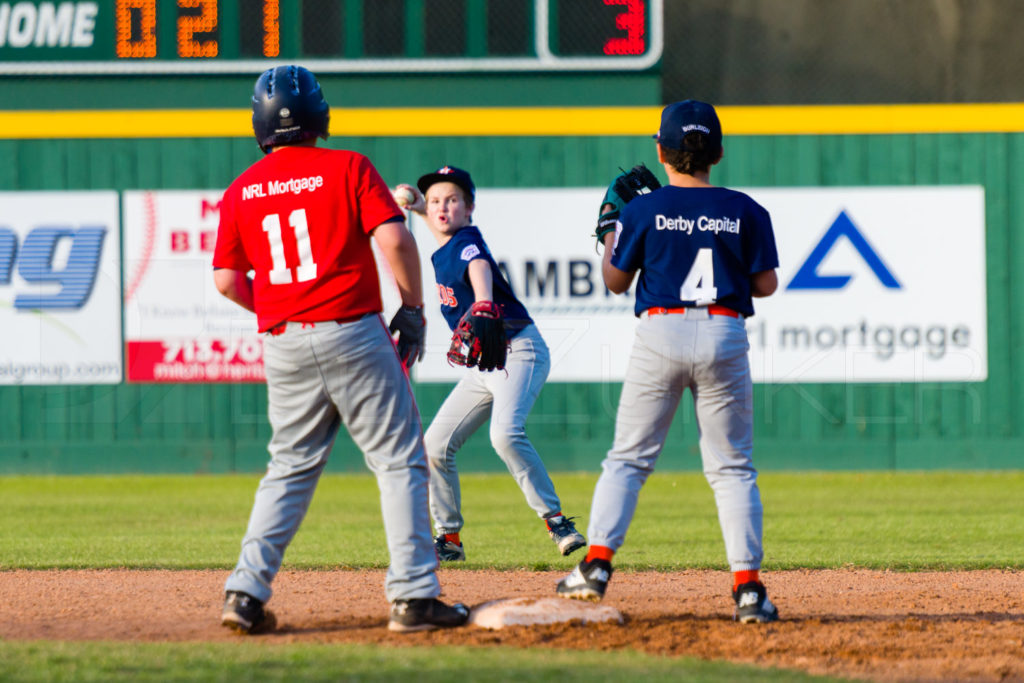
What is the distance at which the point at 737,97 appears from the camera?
1339cm

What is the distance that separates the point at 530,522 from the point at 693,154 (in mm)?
4667

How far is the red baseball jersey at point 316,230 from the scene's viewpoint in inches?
164

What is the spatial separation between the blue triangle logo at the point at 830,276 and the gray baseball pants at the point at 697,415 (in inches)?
332

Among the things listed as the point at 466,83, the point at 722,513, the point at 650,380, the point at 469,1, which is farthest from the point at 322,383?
the point at 466,83

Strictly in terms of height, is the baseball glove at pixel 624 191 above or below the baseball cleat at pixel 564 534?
above

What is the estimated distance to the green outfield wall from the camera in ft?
41.5

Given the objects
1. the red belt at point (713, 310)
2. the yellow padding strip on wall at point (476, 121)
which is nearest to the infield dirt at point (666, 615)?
the red belt at point (713, 310)

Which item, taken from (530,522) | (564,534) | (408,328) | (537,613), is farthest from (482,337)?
(530,522)

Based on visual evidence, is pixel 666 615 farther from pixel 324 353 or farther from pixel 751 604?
pixel 324 353

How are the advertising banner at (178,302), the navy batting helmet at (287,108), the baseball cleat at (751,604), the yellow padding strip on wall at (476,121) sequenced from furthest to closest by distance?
1. the yellow padding strip on wall at (476,121)
2. the advertising banner at (178,302)
3. the baseball cleat at (751,604)
4. the navy batting helmet at (287,108)

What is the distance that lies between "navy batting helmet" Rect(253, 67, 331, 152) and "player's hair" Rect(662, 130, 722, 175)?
1.26m

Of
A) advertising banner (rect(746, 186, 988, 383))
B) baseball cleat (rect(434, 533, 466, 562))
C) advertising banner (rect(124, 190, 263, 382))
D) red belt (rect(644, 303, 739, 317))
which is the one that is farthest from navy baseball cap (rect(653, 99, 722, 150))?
advertising banner (rect(124, 190, 263, 382))

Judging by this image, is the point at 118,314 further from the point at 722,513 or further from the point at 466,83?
the point at 722,513

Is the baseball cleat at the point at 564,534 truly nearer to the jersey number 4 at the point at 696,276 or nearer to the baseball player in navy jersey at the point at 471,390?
the baseball player in navy jersey at the point at 471,390
